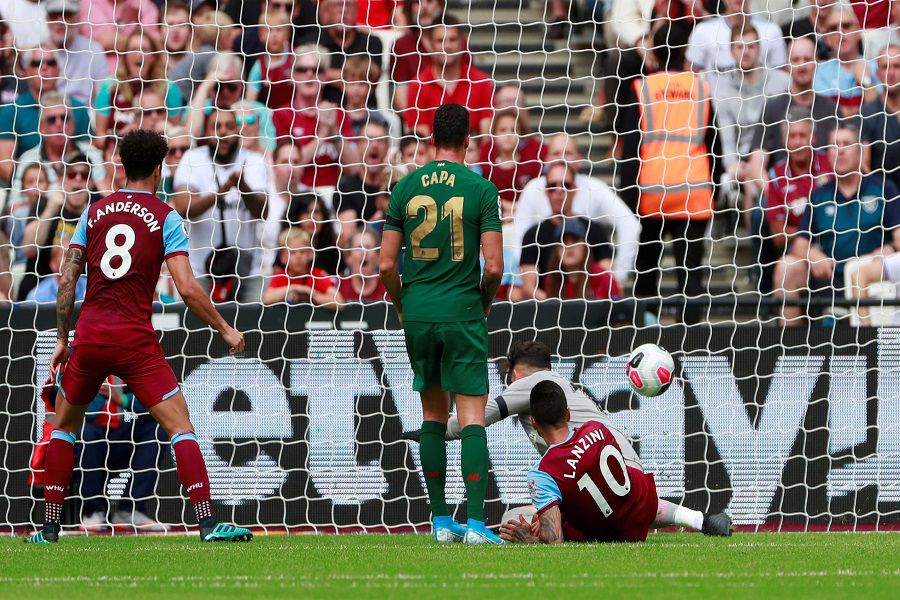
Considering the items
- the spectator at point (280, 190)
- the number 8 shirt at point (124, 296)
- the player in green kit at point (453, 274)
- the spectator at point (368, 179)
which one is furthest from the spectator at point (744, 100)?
the number 8 shirt at point (124, 296)

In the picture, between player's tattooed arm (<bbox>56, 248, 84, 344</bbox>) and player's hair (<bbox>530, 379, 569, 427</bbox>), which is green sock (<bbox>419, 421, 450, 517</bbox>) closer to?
player's hair (<bbox>530, 379, 569, 427</bbox>)

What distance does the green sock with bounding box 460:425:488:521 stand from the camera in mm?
6496

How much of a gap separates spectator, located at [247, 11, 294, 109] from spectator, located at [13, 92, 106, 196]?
4.29 ft

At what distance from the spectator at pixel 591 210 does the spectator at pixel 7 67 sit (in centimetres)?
395

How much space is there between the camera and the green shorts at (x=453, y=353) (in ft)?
21.5

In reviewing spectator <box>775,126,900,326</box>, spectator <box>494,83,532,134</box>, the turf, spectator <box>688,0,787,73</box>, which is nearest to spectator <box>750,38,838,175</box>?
spectator <box>688,0,787,73</box>

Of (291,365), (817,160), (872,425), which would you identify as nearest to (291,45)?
(291,365)

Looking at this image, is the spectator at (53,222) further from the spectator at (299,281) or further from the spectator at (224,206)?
the spectator at (299,281)

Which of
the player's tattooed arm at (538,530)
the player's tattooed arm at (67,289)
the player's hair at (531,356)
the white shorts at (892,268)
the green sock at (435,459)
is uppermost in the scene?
the white shorts at (892,268)

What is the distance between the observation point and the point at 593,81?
35.9 ft

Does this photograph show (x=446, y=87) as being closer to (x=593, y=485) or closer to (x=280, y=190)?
(x=280, y=190)

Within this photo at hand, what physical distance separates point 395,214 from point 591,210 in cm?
345

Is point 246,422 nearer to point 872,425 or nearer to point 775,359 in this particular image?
point 775,359

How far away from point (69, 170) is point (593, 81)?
4.15 meters
